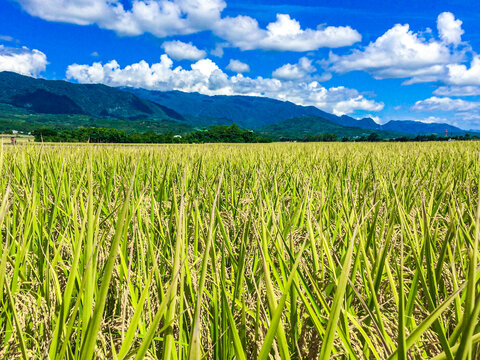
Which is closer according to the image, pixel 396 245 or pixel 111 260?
pixel 111 260

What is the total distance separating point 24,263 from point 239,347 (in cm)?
107

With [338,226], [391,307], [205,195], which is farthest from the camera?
[205,195]

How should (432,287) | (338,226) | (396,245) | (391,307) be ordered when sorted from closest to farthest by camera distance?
(432,287) → (391,307) → (396,245) → (338,226)

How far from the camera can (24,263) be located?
1.29 meters

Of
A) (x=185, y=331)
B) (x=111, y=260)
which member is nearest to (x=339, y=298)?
(x=111, y=260)

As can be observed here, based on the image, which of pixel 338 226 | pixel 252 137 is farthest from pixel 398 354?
pixel 252 137

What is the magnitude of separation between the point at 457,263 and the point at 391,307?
1.40 ft

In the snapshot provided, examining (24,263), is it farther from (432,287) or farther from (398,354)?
(432,287)

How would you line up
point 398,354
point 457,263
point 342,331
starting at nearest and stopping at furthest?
point 398,354, point 342,331, point 457,263

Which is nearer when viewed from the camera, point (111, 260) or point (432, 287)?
point (111, 260)

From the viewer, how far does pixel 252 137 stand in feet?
224

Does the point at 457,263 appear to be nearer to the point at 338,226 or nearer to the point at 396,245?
the point at 396,245

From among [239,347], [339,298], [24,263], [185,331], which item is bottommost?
[185,331]

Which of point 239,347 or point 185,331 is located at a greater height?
point 239,347
